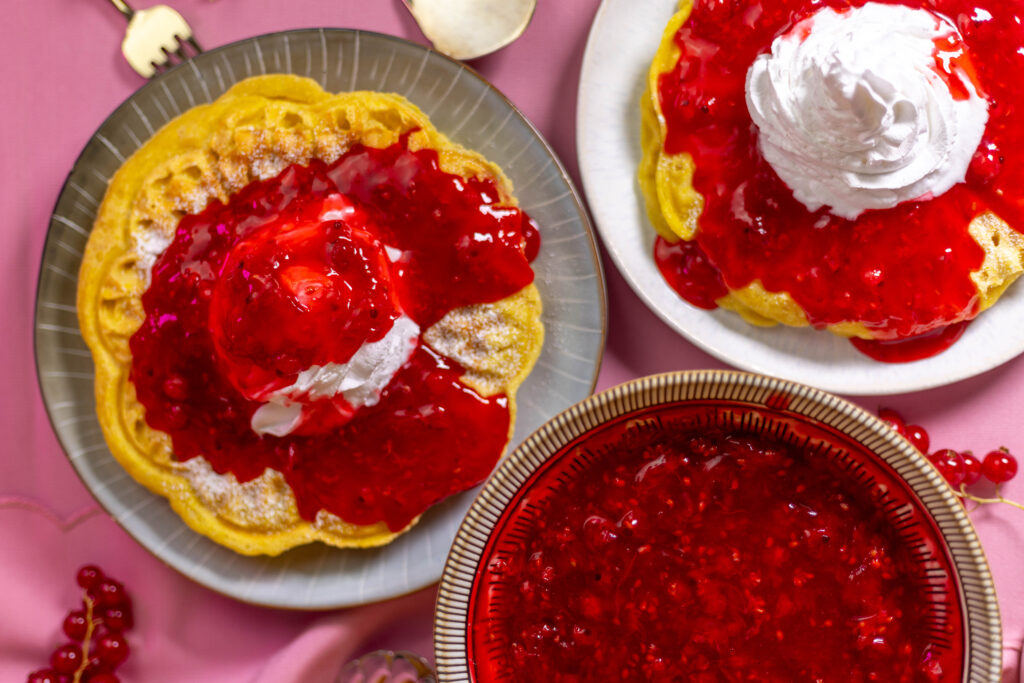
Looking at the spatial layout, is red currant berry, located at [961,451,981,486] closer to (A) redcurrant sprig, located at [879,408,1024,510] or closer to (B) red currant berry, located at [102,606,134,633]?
(A) redcurrant sprig, located at [879,408,1024,510]

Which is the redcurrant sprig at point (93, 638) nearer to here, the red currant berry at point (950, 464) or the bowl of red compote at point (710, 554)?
the bowl of red compote at point (710, 554)

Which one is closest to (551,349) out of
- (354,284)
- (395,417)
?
(395,417)

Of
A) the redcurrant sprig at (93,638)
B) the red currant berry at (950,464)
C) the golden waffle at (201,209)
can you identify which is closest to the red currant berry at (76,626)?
the redcurrant sprig at (93,638)

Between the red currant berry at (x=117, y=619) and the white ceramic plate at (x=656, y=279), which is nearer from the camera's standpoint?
the white ceramic plate at (x=656, y=279)

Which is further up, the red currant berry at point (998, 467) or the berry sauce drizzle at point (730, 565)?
the berry sauce drizzle at point (730, 565)

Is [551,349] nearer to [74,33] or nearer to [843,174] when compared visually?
[843,174]

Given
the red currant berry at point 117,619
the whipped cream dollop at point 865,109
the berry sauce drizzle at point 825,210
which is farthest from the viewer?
the red currant berry at point 117,619

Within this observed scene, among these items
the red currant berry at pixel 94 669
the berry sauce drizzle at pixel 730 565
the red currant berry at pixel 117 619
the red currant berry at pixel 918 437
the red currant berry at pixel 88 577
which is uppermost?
the berry sauce drizzle at pixel 730 565
